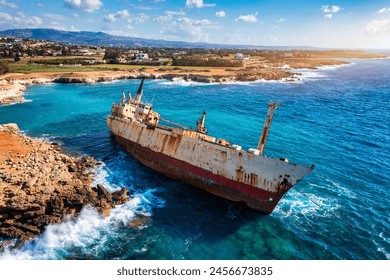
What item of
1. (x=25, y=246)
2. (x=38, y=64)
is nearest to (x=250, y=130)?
(x=25, y=246)

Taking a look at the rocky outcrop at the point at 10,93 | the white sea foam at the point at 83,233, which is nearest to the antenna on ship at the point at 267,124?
the white sea foam at the point at 83,233

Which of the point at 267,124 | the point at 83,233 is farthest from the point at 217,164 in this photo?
the point at 83,233

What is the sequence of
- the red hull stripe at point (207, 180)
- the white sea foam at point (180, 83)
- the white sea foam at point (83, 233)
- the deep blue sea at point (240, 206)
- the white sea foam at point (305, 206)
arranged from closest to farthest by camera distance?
the white sea foam at point (83, 233)
the deep blue sea at point (240, 206)
the white sea foam at point (305, 206)
the red hull stripe at point (207, 180)
the white sea foam at point (180, 83)

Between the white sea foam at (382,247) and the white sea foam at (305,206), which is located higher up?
the white sea foam at (305,206)

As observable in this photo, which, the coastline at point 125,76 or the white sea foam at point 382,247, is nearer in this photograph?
the white sea foam at point 382,247

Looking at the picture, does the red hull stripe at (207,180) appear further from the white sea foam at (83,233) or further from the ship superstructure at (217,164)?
the white sea foam at (83,233)

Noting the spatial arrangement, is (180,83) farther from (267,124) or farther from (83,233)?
(83,233)

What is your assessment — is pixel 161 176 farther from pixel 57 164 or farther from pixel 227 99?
pixel 227 99
